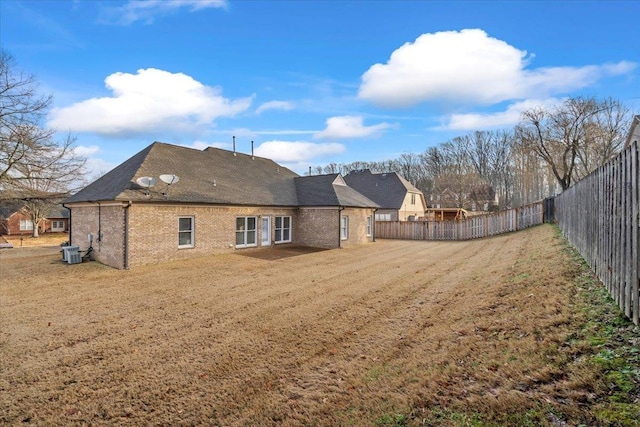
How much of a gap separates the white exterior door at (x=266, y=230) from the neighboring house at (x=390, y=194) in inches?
702

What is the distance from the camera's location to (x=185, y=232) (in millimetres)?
14930

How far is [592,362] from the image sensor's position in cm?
332

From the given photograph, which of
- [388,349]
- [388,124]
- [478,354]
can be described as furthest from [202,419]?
[388,124]

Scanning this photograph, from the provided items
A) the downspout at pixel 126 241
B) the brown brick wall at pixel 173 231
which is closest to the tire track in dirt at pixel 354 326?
the brown brick wall at pixel 173 231

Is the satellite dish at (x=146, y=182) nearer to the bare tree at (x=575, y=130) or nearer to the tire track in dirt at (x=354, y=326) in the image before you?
the tire track in dirt at (x=354, y=326)

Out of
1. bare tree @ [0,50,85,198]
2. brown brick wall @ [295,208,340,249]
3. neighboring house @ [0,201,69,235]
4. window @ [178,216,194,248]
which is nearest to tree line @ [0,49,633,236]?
bare tree @ [0,50,85,198]

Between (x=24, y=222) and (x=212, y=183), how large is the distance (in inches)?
1869

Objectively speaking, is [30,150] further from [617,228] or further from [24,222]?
[24,222]

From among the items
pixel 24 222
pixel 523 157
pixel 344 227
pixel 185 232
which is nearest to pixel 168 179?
pixel 185 232

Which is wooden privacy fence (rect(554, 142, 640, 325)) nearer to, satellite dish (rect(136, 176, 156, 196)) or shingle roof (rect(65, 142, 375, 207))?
shingle roof (rect(65, 142, 375, 207))

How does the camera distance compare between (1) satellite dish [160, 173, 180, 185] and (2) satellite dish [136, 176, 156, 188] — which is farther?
(1) satellite dish [160, 173, 180, 185]

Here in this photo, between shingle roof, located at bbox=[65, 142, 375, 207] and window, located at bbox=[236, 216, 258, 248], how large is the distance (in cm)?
101

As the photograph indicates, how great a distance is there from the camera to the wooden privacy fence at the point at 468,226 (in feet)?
75.6

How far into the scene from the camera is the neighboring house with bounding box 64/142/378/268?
1353 centimetres
